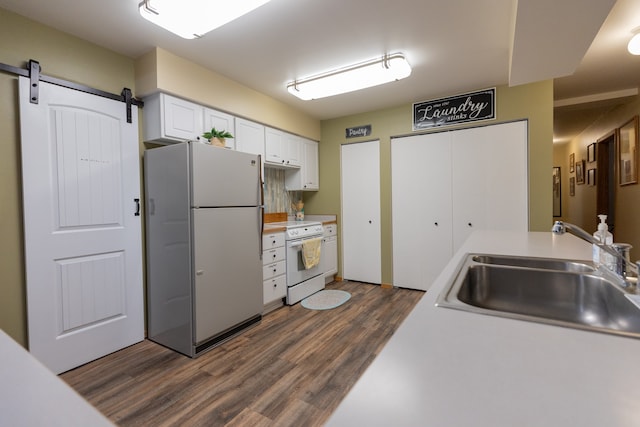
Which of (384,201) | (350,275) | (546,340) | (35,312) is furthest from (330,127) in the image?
(546,340)

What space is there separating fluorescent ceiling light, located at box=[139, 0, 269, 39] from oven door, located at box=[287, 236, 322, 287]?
2156 millimetres

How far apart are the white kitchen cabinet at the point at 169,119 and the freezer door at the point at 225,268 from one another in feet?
2.47

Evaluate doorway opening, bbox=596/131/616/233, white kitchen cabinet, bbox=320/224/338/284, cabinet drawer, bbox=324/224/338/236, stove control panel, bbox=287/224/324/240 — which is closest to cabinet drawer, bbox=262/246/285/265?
stove control panel, bbox=287/224/324/240

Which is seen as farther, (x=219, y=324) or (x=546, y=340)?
(x=219, y=324)

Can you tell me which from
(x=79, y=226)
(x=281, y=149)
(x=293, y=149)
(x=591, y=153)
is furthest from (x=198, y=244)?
(x=591, y=153)

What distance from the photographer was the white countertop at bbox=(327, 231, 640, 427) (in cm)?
40

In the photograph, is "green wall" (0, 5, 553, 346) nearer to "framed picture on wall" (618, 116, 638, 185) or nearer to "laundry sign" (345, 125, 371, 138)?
"framed picture on wall" (618, 116, 638, 185)

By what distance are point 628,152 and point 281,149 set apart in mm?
4136

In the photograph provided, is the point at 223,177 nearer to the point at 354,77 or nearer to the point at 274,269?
the point at 274,269

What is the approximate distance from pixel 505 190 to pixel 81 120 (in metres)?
3.97

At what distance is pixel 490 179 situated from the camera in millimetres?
3301

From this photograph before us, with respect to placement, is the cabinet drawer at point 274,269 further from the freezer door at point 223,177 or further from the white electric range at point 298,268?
the freezer door at point 223,177

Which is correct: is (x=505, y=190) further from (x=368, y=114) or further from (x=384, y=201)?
(x=368, y=114)

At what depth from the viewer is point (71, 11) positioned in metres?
1.89
